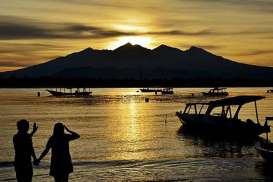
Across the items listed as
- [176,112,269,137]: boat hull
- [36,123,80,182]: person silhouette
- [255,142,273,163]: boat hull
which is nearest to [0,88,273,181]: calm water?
[255,142,273,163]: boat hull

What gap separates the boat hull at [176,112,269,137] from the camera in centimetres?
3409

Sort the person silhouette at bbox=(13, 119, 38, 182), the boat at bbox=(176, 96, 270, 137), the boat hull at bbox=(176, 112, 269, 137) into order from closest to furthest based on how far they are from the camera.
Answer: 1. the person silhouette at bbox=(13, 119, 38, 182)
2. the boat hull at bbox=(176, 112, 269, 137)
3. the boat at bbox=(176, 96, 270, 137)

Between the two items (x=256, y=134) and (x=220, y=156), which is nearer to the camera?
(x=220, y=156)

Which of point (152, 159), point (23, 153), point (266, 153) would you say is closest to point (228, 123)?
point (152, 159)

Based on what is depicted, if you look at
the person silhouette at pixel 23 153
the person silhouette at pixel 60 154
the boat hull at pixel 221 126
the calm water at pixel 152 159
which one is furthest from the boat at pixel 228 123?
the person silhouette at pixel 23 153

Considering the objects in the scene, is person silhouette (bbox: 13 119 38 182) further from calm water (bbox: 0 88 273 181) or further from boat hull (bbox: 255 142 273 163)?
boat hull (bbox: 255 142 273 163)

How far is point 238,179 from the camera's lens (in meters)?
18.7

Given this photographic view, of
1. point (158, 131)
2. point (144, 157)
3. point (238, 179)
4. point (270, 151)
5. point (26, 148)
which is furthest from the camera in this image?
point (158, 131)

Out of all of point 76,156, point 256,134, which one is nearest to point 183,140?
point 256,134

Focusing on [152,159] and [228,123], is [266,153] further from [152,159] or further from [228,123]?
[228,123]

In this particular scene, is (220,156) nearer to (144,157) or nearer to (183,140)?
(144,157)

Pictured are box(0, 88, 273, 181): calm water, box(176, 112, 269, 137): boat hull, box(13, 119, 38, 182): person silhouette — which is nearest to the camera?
box(13, 119, 38, 182): person silhouette

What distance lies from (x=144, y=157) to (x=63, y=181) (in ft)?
43.5

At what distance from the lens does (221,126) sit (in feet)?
123
